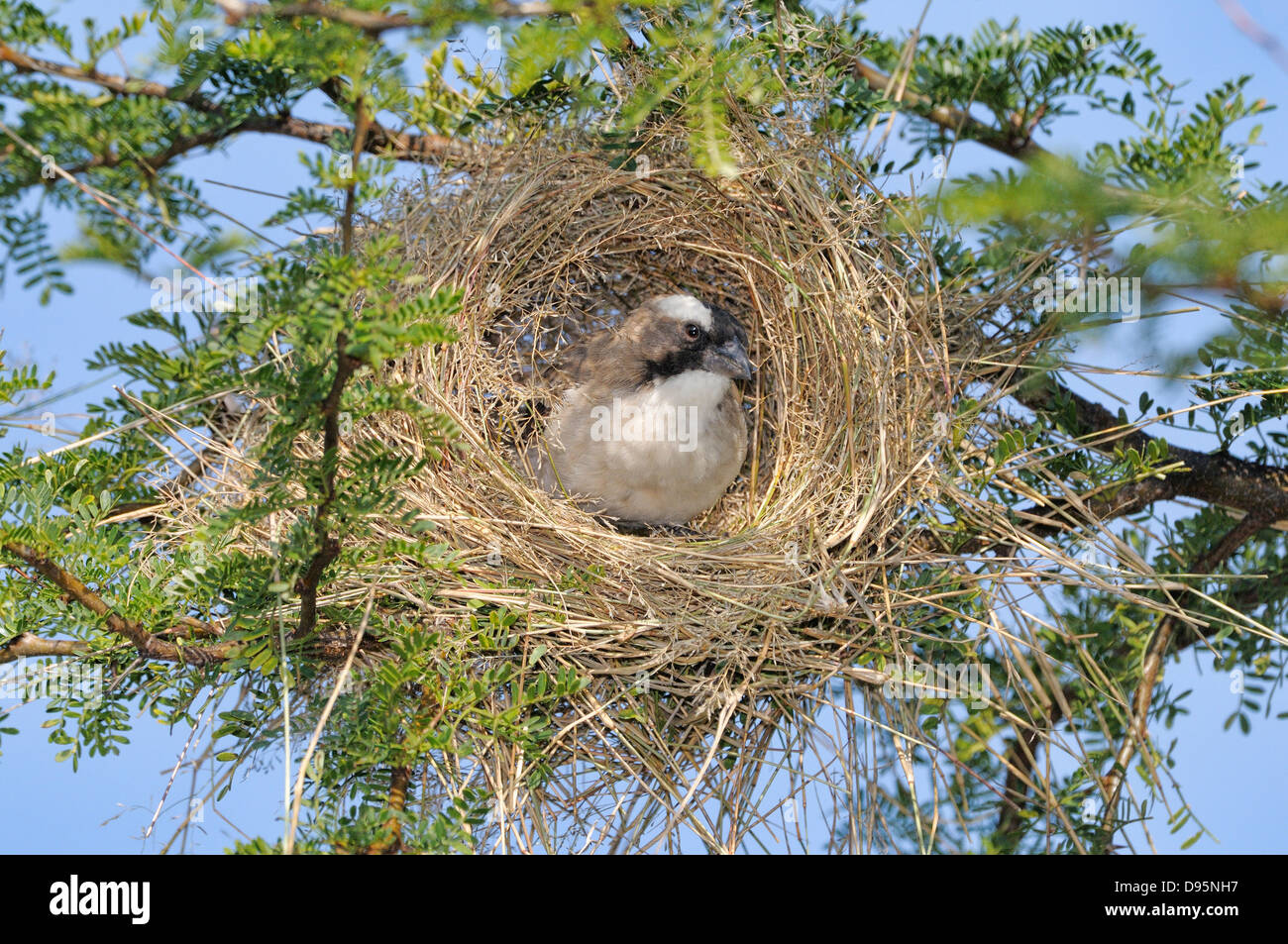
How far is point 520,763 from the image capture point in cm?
311

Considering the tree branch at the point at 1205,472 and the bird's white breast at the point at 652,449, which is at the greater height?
the bird's white breast at the point at 652,449

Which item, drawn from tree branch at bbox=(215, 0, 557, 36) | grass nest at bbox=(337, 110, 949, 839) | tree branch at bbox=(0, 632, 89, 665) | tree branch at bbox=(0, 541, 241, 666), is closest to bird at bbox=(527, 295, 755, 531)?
grass nest at bbox=(337, 110, 949, 839)

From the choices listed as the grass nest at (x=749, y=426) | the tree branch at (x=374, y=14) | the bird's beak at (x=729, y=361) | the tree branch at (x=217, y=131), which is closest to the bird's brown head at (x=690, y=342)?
the bird's beak at (x=729, y=361)

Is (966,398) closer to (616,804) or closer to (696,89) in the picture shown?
(696,89)

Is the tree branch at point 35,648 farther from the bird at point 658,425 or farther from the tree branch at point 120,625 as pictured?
the bird at point 658,425

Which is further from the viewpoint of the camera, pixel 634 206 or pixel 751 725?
pixel 634 206

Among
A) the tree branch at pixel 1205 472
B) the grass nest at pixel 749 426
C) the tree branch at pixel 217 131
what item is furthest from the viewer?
the tree branch at pixel 1205 472

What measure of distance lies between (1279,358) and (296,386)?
8.42 ft

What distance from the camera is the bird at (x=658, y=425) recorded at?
15.5 feet

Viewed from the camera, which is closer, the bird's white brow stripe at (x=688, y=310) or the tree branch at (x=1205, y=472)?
the tree branch at (x=1205, y=472)

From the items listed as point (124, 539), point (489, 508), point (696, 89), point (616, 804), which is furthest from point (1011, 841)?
point (124, 539)

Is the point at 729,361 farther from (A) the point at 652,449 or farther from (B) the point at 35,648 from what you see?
(B) the point at 35,648

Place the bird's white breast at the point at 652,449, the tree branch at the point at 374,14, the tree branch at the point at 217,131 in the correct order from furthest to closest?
the bird's white breast at the point at 652,449, the tree branch at the point at 217,131, the tree branch at the point at 374,14

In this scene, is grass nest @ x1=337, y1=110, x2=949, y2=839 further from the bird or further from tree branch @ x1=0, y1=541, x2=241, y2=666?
tree branch @ x1=0, y1=541, x2=241, y2=666
